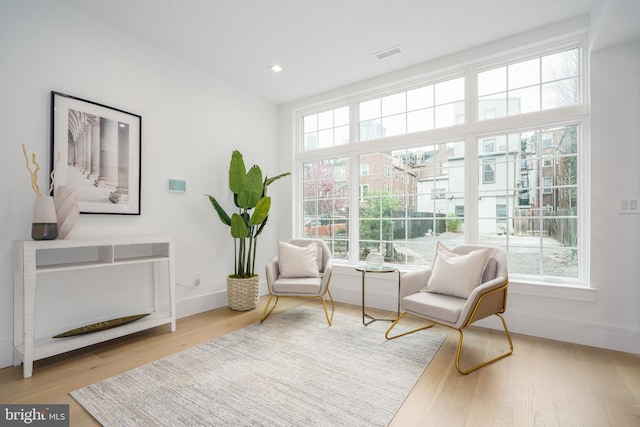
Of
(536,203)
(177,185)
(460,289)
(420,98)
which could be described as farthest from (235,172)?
(536,203)

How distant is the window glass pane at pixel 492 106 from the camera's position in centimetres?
317

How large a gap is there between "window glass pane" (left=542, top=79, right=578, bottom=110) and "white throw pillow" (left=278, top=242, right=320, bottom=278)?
9.13ft

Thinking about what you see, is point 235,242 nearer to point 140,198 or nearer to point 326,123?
point 140,198

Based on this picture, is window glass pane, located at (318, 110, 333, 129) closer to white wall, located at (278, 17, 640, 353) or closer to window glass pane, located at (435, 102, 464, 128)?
window glass pane, located at (435, 102, 464, 128)

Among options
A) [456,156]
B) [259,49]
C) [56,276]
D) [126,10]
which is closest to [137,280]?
[56,276]

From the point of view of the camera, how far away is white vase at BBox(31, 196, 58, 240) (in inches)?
85.6

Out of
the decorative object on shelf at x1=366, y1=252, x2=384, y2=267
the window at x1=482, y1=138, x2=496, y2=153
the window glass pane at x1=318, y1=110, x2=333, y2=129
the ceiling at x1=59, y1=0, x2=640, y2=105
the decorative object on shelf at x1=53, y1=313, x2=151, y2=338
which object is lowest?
the decorative object on shelf at x1=53, y1=313, x2=151, y2=338

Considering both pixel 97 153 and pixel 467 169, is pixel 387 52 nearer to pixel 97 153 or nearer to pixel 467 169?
pixel 467 169

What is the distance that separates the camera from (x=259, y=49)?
324 centimetres

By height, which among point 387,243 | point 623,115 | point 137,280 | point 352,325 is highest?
point 623,115

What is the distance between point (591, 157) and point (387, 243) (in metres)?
2.12

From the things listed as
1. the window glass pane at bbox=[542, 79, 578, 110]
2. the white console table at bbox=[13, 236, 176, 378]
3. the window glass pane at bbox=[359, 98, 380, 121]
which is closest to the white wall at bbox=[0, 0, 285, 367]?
the white console table at bbox=[13, 236, 176, 378]

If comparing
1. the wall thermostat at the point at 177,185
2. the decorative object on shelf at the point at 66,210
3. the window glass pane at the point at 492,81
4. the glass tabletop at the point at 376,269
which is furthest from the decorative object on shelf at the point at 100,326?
the window glass pane at the point at 492,81

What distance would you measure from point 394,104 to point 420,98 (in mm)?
329
